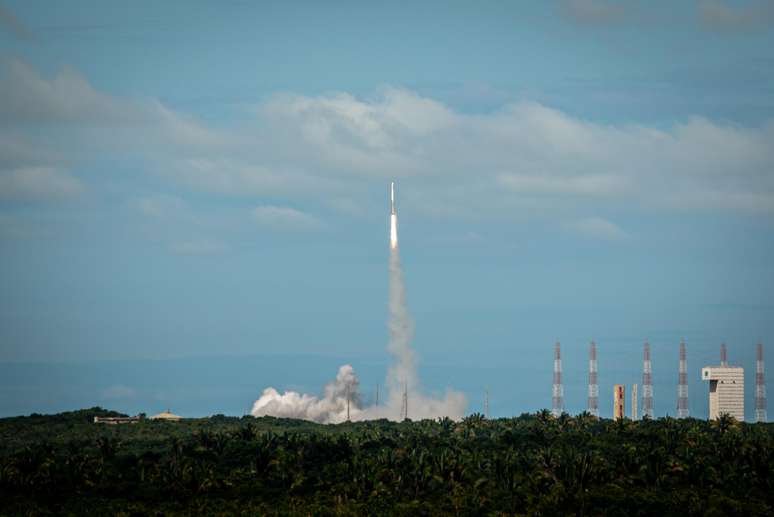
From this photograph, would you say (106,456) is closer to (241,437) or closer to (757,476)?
(241,437)

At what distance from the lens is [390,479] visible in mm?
156000

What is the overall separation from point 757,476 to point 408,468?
42004 millimetres

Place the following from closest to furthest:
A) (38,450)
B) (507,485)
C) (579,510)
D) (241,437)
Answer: (579,510) → (507,485) → (38,450) → (241,437)

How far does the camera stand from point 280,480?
158000mm

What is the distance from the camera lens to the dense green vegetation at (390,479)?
144m

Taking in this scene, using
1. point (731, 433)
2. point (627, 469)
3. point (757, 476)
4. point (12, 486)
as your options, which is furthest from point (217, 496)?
point (731, 433)

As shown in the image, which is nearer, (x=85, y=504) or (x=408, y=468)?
(x=85, y=504)

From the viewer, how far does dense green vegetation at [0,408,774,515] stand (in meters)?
144

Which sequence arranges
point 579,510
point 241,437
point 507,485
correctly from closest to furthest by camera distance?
point 579,510 < point 507,485 < point 241,437

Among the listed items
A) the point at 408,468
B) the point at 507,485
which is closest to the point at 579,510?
the point at 507,485

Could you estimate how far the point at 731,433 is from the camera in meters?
198

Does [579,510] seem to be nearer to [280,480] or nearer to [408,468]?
[408,468]

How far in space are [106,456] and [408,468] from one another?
4117 cm

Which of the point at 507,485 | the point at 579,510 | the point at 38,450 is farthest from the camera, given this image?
the point at 38,450
